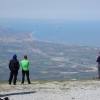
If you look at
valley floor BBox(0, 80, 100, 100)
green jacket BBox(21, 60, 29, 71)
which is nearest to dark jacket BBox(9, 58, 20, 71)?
green jacket BBox(21, 60, 29, 71)

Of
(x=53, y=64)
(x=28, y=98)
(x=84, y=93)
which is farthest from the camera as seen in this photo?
(x=53, y=64)

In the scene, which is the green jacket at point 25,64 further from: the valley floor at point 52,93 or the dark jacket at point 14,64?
the valley floor at point 52,93

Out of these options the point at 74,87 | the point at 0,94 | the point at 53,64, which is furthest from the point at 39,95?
the point at 53,64

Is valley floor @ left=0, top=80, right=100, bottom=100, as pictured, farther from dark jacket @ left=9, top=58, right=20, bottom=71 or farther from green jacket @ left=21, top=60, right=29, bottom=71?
green jacket @ left=21, top=60, right=29, bottom=71

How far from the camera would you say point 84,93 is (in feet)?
54.2

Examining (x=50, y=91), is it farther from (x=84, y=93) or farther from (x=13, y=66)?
(x=13, y=66)

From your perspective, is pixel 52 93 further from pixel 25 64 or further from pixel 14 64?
pixel 14 64

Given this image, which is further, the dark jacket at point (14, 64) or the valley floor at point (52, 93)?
the dark jacket at point (14, 64)

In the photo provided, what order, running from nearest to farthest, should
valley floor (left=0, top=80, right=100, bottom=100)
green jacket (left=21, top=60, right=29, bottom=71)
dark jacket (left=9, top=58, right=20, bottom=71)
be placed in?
1. valley floor (left=0, top=80, right=100, bottom=100)
2. dark jacket (left=9, top=58, right=20, bottom=71)
3. green jacket (left=21, top=60, right=29, bottom=71)

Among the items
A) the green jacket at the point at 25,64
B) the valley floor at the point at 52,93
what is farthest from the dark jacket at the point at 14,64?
the valley floor at the point at 52,93

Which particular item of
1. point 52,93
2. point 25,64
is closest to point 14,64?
point 25,64

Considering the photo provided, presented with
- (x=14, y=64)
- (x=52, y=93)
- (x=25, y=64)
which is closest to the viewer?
(x=52, y=93)

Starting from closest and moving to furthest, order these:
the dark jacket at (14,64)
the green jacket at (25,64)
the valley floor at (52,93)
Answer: the valley floor at (52,93) → the dark jacket at (14,64) → the green jacket at (25,64)

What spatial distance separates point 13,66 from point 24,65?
86cm
